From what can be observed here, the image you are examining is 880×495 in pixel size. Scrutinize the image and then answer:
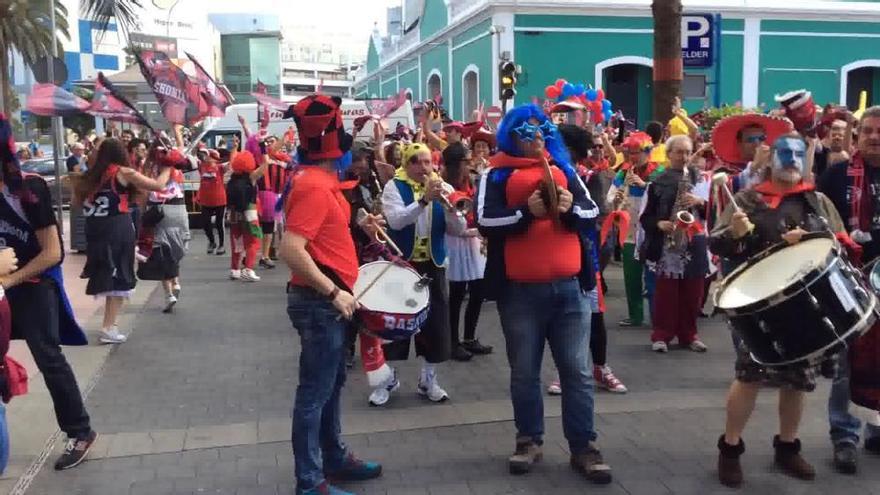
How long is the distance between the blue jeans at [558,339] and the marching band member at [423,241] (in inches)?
48.0

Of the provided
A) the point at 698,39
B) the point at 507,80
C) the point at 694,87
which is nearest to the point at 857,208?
the point at 698,39

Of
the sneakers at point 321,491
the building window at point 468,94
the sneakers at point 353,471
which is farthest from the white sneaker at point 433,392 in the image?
the building window at point 468,94

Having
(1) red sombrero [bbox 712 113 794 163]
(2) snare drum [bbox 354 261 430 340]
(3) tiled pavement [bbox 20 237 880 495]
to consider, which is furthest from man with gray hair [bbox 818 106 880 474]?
(2) snare drum [bbox 354 261 430 340]

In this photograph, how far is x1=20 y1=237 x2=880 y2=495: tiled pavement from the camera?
4535 millimetres

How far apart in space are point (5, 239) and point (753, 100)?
2621 cm

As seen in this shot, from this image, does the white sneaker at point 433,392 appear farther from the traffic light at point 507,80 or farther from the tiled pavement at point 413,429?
the traffic light at point 507,80

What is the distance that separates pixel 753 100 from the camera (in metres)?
27.5

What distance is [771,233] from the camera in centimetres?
438

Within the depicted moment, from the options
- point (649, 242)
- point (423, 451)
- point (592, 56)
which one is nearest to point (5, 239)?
point (423, 451)

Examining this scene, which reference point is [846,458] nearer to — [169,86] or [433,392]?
[433,392]

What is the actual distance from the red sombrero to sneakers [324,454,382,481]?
3.21 meters

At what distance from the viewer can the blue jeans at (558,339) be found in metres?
4.51

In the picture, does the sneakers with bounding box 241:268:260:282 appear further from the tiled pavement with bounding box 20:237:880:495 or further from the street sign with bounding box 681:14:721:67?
the street sign with bounding box 681:14:721:67

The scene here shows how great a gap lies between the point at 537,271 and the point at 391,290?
793 millimetres
